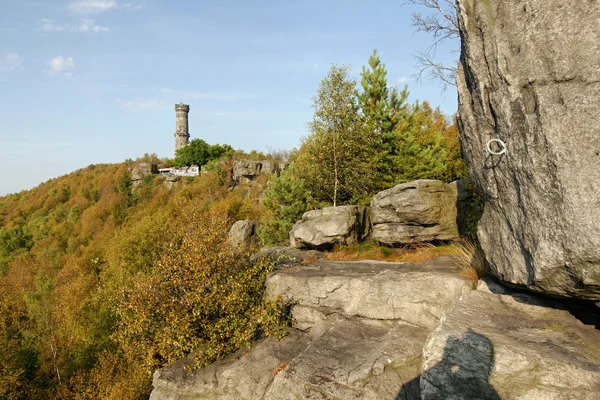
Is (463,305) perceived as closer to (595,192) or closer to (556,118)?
(595,192)

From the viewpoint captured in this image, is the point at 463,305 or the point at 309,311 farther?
the point at 309,311

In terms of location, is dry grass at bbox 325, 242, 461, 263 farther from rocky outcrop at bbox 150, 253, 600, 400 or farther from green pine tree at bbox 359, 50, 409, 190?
green pine tree at bbox 359, 50, 409, 190

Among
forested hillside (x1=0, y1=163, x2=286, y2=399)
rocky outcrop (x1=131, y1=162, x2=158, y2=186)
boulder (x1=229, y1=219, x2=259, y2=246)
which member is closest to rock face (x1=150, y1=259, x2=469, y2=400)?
forested hillside (x1=0, y1=163, x2=286, y2=399)

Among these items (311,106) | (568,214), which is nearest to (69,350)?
(311,106)

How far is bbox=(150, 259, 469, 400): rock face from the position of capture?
7.68 metres

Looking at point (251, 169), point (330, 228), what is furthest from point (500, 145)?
point (251, 169)

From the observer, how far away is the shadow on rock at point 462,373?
534cm

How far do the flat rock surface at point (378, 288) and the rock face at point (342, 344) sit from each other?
0.08 ft

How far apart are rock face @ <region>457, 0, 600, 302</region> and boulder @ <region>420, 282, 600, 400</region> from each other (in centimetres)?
77

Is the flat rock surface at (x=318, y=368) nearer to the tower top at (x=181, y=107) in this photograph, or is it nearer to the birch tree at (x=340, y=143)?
the birch tree at (x=340, y=143)

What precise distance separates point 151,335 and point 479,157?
11.2 meters

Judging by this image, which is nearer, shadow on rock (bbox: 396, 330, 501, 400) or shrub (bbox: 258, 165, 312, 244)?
shadow on rock (bbox: 396, 330, 501, 400)

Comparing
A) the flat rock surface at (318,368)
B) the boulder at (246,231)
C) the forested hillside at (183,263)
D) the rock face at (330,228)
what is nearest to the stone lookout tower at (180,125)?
the forested hillside at (183,263)

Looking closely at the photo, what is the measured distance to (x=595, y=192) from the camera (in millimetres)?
5059
